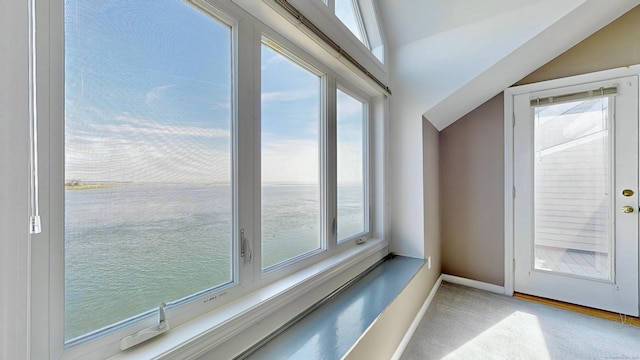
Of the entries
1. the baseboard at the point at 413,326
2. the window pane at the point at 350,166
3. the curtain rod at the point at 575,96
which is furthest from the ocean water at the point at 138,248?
the curtain rod at the point at 575,96

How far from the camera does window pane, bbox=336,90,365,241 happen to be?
1.93 meters

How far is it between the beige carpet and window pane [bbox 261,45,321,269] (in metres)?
1.14

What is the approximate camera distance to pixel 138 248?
84cm

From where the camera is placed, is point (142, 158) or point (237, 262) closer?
point (142, 158)

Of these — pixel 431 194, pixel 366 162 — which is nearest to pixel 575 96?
pixel 431 194

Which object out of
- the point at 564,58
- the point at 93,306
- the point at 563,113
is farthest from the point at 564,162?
the point at 93,306

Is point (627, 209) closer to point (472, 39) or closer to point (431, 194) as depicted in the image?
point (431, 194)

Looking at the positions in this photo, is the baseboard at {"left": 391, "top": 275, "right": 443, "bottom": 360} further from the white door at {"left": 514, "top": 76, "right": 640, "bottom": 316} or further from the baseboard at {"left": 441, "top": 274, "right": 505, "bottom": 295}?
the white door at {"left": 514, "top": 76, "right": 640, "bottom": 316}

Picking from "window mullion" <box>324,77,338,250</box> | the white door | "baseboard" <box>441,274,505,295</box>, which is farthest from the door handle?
"window mullion" <box>324,77,338,250</box>

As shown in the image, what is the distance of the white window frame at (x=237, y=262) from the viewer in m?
0.65

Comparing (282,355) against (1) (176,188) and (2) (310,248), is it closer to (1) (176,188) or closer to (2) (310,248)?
(2) (310,248)

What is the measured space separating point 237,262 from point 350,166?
1.19 metres

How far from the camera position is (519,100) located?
262 cm

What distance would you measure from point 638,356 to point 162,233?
2916 mm
